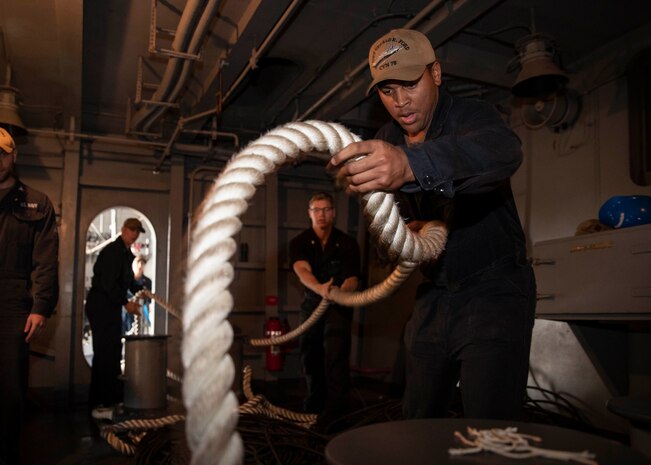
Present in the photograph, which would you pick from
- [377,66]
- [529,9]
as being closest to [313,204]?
[529,9]

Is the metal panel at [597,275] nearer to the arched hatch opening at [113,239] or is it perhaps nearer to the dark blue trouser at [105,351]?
the dark blue trouser at [105,351]

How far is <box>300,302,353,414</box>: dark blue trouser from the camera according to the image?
15.0 feet

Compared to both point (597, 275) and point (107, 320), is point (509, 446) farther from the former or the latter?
point (107, 320)

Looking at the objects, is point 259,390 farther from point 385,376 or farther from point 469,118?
point 469,118

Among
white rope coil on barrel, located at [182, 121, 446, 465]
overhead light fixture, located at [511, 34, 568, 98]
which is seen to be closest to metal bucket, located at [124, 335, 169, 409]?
overhead light fixture, located at [511, 34, 568, 98]

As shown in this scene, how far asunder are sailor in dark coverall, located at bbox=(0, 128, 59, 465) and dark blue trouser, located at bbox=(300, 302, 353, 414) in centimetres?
225

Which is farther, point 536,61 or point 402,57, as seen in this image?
point 536,61

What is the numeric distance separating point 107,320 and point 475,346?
14.9 feet

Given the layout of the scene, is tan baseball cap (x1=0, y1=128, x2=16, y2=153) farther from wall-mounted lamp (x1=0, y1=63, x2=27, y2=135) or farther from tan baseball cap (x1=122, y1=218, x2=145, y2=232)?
tan baseball cap (x1=122, y1=218, x2=145, y2=232)

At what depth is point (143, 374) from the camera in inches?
175

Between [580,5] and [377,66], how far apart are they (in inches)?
118

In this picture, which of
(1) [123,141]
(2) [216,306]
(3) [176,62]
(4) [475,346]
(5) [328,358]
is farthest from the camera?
(1) [123,141]

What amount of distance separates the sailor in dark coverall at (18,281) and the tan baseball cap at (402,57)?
2450 millimetres

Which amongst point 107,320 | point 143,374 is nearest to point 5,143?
point 143,374
